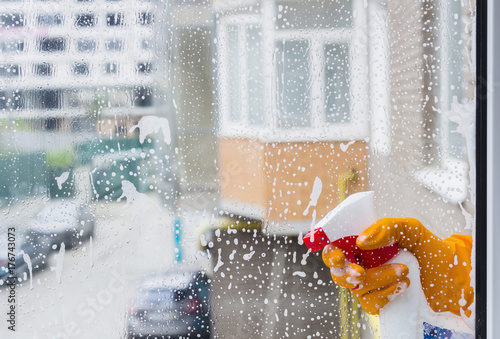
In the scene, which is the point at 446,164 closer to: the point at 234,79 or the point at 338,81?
the point at 338,81

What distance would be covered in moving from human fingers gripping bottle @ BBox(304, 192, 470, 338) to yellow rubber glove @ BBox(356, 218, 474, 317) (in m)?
0.02

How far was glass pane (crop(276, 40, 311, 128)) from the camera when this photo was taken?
99cm

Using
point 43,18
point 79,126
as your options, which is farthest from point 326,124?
point 43,18

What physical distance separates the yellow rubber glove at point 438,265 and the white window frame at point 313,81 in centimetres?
24

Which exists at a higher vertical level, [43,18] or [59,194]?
[43,18]

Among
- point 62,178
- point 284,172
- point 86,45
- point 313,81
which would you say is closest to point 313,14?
point 313,81

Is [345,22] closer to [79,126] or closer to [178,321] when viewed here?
[79,126]

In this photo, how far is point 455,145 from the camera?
96cm

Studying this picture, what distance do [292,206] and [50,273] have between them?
0.60m

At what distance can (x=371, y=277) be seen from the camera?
35.1 inches

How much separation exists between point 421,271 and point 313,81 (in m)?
0.49

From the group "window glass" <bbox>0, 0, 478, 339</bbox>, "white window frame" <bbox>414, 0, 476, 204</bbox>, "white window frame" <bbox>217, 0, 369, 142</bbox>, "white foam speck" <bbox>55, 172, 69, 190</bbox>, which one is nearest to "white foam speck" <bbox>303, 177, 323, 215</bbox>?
"window glass" <bbox>0, 0, 478, 339</bbox>

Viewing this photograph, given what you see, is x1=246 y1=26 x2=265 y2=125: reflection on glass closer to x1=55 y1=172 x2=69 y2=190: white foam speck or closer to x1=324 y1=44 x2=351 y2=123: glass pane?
x1=324 y1=44 x2=351 y2=123: glass pane

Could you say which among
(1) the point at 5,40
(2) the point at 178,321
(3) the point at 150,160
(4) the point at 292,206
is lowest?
(2) the point at 178,321
